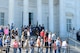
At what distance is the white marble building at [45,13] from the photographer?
148ft

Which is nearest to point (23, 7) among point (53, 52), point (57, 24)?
point (57, 24)

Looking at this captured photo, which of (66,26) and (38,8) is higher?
(38,8)

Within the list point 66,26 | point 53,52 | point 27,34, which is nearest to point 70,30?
point 66,26

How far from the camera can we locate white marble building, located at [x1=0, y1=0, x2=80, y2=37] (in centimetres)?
4502

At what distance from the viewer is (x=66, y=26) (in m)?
Result: 48.1

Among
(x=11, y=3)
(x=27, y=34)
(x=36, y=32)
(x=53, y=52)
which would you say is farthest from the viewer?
(x=11, y=3)

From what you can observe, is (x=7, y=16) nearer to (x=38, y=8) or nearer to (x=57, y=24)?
(x=38, y=8)

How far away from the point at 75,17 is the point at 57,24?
362 centimetres

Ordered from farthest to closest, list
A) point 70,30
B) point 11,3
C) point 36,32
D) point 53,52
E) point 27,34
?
point 70,30, point 11,3, point 36,32, point 27,34, point 53,52

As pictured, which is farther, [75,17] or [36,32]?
[75,17]

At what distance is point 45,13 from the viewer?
159ft

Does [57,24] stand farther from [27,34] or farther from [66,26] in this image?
[27,34]

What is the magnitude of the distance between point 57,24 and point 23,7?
701 centimetres

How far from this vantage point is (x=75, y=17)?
4959cm
